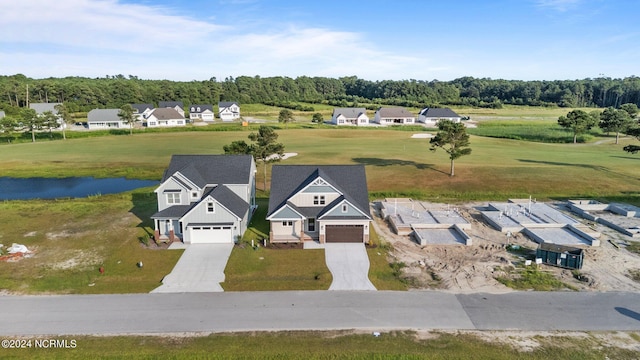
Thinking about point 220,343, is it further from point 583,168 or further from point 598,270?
point 583,168

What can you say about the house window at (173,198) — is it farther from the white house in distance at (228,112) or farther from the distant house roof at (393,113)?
the white house in distance at (228,112)

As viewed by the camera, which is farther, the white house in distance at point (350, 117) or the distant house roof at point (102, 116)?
the white house in distance at point (350, 117)

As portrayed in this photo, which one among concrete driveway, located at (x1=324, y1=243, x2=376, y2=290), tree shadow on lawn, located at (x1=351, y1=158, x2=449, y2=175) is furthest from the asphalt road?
tree shadow on lawn, located at (x1=351, y1=158, x2=449, y2=175)

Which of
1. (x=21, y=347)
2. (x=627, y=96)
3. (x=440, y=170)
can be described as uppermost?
(x=627, y=96)

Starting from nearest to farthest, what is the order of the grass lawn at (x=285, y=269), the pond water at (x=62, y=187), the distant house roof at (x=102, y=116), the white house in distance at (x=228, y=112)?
1. the grass lawn at (x=285, y=269)
2. the pond water at (x=62, y=187)
3. the distant house roof at (x=102, y=116)
4. the white house in distance at (x=228, y=112)

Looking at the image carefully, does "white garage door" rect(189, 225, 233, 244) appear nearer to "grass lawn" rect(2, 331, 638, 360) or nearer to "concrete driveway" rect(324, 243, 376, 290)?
"concrete driveway" rect(324, 243, 376, 290)

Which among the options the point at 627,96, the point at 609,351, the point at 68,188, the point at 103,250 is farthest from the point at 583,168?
the point at 627,96

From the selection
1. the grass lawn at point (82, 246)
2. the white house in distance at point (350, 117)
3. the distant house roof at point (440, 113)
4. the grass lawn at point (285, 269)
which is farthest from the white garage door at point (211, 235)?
the distant house roof at point (440, 113)
